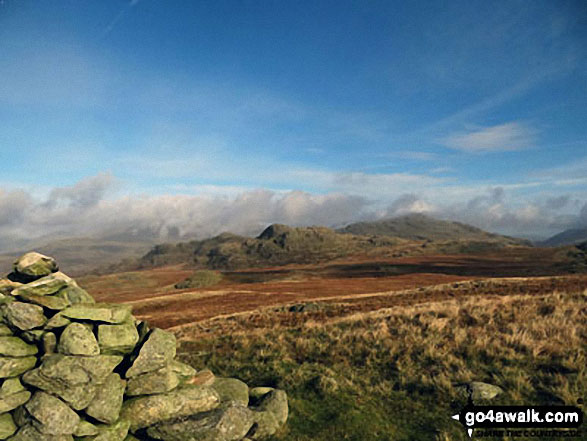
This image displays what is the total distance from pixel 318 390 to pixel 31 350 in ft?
32.1

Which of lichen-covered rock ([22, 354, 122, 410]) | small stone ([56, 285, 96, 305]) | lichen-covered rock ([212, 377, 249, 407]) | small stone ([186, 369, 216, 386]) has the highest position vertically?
small stone ([56, 285, 96, 305])

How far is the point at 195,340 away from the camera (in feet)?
77.0

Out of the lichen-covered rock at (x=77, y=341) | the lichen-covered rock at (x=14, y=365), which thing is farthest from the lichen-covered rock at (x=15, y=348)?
the lichen-covered rock at (x=77, y=341)

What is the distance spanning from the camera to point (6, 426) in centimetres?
908

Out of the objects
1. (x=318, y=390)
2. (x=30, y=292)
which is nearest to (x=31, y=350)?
(x=30, y=292)

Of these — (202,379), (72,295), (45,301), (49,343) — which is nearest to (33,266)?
(72,295)

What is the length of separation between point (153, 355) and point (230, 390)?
3.25 metres

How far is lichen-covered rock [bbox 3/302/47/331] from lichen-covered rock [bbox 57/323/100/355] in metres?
1.09

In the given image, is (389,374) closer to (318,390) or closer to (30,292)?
(318,390)

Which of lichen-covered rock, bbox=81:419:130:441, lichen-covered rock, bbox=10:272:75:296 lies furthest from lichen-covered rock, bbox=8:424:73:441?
lichen-covered rock, bbox=10:272:75:296

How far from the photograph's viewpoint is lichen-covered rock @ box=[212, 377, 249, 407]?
12.0m

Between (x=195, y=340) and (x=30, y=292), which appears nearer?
(x=30, y=292)

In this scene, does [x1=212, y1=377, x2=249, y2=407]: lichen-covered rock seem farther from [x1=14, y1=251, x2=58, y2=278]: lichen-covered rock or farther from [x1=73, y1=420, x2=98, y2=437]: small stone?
[x1=14, y1=251, x2=58, y2=278]: lichen-covered rock

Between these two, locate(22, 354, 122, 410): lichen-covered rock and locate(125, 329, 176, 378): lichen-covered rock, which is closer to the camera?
locate(22, 354, 122, 410): lichen-covered rock
